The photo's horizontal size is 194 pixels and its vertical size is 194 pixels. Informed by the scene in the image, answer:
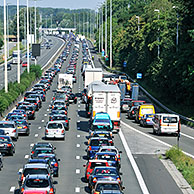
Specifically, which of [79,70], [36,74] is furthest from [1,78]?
[79,70]

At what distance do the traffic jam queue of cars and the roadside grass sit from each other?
22.3 ft

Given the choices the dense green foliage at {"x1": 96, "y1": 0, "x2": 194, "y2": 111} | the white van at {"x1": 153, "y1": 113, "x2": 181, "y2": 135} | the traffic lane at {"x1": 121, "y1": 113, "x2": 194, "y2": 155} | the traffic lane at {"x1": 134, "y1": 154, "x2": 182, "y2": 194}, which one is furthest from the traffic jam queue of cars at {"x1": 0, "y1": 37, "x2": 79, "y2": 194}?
the dense green foliage at {"x1": 96, "y1": 0, "x2": 194, "y2": 111}

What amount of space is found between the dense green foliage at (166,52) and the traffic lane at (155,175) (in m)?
22.1

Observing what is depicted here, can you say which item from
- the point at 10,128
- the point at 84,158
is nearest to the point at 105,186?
the point at 84,158

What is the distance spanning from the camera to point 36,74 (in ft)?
336

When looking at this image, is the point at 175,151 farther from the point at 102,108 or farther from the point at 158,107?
the point at 158,107

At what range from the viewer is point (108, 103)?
51.1 meters

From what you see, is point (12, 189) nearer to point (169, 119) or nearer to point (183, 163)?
point (183, 163)

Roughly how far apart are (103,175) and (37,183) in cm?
372

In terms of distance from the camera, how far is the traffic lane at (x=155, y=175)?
29125mm

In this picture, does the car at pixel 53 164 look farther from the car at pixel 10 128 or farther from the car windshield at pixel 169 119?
the car windshield at pixel 169 119

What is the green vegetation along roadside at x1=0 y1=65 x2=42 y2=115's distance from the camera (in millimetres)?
59784

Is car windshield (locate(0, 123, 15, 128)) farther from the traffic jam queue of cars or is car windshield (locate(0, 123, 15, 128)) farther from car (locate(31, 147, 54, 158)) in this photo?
car (locate(31, 147, 54, 158))

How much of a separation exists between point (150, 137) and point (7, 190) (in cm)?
2241
